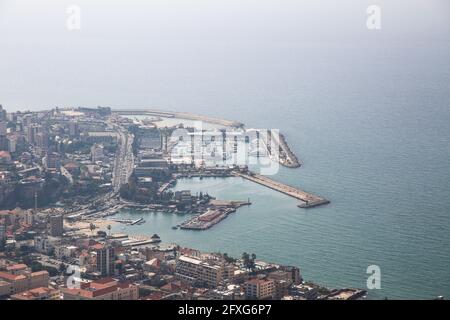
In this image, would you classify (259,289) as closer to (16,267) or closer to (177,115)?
(16,267)

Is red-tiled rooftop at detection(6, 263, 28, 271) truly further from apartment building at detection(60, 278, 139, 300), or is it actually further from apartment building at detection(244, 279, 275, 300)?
apartment building at detection(244, 279, 275, 300)

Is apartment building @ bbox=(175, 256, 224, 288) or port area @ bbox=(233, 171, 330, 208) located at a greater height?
port area @ bbox=(233, 171, 330, 208)

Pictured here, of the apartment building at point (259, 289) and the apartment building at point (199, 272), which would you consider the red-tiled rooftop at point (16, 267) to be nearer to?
the apartment building at point (199, 272)

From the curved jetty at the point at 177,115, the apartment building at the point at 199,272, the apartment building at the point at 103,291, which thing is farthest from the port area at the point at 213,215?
the curved jetty at the point at 177,115

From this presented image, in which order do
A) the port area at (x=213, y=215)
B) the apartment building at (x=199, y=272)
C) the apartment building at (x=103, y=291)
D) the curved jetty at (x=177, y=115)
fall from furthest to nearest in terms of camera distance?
the curved jetty at (x=177, y=115) → the port area at (x=213, y=215) → the apartment building at (x=199, y=272) → the apartment building at (x=103, y=291)

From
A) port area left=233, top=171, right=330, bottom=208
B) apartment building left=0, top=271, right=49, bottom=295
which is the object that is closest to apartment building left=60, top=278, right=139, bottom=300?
apartment building left=0, top=271, right=49, bottom=295

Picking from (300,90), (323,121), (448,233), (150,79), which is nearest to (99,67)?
(150,79)
